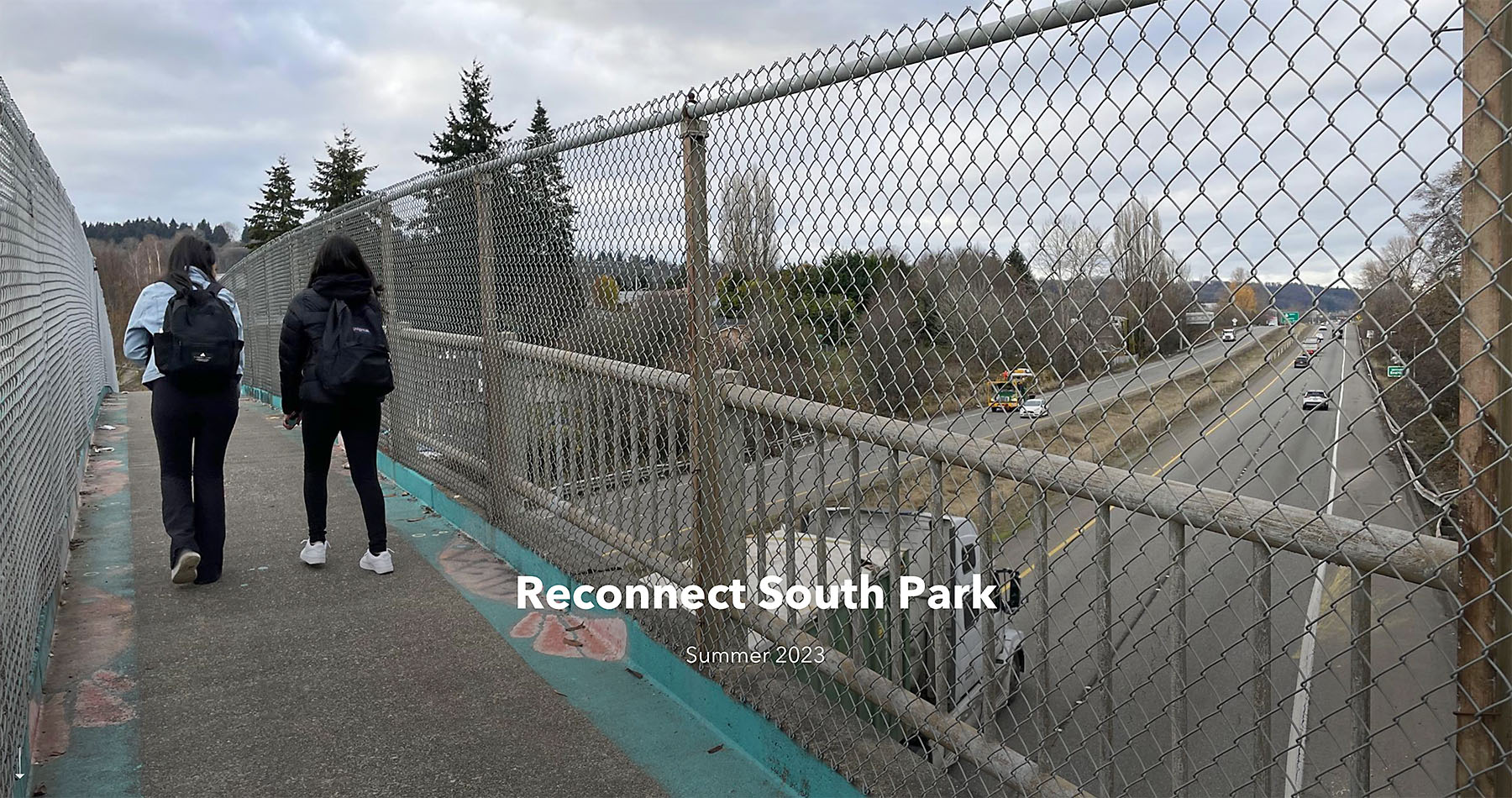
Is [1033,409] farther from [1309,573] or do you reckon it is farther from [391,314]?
[391,314]

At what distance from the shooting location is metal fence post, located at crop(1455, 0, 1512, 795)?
4.69 ft

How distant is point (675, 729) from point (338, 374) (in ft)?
8.86

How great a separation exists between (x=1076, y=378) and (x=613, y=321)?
8.60ft

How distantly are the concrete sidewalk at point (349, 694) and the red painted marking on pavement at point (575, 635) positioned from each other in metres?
0.01

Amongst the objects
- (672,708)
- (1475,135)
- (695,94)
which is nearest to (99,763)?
(672,708)

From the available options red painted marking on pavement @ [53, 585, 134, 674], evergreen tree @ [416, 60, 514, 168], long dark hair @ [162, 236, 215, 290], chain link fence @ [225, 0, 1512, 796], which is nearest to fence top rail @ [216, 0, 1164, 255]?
chain link fence @ [225, 0, 1512, 796]

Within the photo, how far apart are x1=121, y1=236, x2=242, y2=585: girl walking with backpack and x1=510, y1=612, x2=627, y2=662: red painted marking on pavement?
6.21 feet

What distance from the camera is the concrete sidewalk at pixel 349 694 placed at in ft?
10.9

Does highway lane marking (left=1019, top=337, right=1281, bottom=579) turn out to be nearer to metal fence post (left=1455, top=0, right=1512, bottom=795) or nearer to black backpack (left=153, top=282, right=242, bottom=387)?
metal fence post (left=1455, top=0, right=1512, bottom=795)

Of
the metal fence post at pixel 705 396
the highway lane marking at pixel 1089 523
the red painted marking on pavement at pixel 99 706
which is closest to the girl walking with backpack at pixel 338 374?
the red painted marking on pavement at pixel 99 706

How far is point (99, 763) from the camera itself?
3334 mm

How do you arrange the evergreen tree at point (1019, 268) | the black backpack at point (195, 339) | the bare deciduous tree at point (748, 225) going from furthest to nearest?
the black backpack at point (195, 339), the bare deciduous tree at point (748, 225), the evergreen tree at point (1019, 268)

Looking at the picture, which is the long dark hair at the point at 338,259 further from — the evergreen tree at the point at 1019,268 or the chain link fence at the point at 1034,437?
the evergreen tree at the point at 1019,268

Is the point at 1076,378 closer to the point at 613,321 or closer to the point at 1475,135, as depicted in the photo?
the point at 1475,135
